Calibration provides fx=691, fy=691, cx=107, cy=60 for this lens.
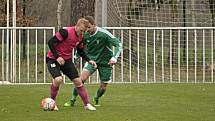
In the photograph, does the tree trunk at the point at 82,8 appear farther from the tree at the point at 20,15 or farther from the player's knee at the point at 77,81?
the tree at the point at 20,15

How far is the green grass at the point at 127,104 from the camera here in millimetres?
9763

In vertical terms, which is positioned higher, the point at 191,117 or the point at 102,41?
the point at 102,41

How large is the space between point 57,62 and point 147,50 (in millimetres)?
7253

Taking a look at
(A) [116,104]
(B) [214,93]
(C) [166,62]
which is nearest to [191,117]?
(A) [116,104]

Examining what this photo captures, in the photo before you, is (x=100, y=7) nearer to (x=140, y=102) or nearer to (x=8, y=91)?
(x=8, y=91)

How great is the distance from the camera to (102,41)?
11.8 metres

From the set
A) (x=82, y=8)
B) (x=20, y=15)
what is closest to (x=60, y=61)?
A: (x=82, y=8)

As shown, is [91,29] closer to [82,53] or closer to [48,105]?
[82,53]

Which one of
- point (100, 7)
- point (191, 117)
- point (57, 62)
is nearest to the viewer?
point (191, 117)

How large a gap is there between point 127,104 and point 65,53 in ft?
5.52

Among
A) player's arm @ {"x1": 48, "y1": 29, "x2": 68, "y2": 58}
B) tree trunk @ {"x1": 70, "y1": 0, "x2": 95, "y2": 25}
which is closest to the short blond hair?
player's arm @ {"x1": 48, "y1": 29, "x2": 68, "y2": 58}

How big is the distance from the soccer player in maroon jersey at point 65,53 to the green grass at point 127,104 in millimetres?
418

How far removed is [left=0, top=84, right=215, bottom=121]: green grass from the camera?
9.76 m

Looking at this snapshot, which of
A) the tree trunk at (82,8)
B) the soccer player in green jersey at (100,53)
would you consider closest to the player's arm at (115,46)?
the soccer player in green jersey at (100,53)
